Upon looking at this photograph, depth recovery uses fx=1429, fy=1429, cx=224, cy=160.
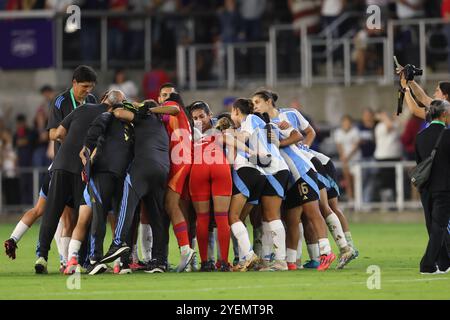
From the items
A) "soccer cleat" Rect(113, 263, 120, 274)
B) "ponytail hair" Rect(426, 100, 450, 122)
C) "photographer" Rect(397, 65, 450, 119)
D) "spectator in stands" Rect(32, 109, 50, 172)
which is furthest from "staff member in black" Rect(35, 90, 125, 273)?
"spectator in stands" Rect(32, 109, 50, 172)

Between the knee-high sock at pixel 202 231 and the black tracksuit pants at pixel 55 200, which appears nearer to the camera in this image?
the black tracksuit pants at pixel 55 200

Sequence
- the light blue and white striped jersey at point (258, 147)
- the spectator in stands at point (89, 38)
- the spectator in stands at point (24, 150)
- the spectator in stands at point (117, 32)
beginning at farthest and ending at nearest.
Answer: the spectator in stands at point (117, 32), the spectator in stands at point (89, 38), the spectator in stands at point (24, 150), the light blue and white striped jersey at point (258, 147)

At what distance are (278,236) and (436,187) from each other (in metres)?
2.25

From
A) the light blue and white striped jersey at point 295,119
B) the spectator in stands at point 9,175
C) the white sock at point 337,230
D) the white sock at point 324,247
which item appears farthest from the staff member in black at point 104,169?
the spectator in stands at point 9,175

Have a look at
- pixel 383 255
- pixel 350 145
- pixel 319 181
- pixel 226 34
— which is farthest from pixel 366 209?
pixel 319 181

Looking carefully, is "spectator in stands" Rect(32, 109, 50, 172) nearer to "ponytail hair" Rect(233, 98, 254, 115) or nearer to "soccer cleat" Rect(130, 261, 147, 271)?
"soccer cleat" Rect(130, 261, 147, 271)

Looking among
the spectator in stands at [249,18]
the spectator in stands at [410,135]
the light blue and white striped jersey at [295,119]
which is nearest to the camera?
the light blue and white striped jersey at [295,119]

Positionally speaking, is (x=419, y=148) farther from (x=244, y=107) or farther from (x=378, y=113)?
(x=378, y=113)

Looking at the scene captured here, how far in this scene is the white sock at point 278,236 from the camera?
57.9 ft

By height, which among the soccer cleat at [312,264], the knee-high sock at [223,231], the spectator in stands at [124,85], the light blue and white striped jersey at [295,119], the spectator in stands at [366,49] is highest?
the spectator in stands at [366,49]

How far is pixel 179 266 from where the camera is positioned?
17.4 meters

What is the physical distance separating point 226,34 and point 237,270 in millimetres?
15679

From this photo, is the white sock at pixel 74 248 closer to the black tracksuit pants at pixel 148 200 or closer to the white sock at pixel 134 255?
the black tracksuit pants at pixel 148 200

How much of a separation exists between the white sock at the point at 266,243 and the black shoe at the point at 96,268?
2.12 m
